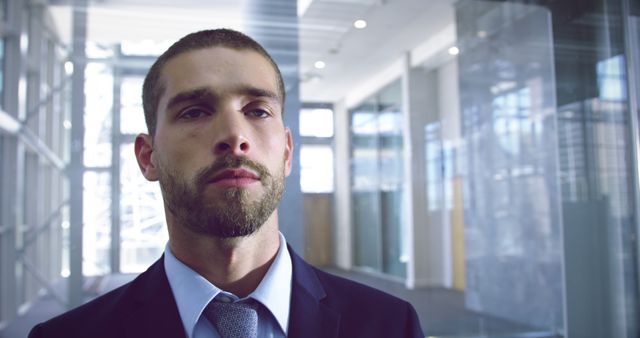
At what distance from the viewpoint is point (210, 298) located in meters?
1.38

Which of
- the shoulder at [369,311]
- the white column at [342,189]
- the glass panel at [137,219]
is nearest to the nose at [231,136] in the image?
the shoulder at [369,311]

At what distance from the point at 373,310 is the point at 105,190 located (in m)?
2.28

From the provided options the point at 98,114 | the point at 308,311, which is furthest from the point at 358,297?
the point at 98,114

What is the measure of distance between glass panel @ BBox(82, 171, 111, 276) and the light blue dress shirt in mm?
2008

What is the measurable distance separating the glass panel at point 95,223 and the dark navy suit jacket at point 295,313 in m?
1.86

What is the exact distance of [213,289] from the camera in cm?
139

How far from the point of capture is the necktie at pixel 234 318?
133 centimetres

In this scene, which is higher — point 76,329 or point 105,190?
point 105,190

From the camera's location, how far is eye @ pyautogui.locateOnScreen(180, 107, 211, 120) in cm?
142

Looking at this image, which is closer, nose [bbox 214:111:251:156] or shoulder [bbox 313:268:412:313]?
nose [bbox 214:111:251:156]

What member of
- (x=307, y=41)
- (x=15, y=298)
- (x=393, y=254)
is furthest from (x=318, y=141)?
(x=15, y=298)

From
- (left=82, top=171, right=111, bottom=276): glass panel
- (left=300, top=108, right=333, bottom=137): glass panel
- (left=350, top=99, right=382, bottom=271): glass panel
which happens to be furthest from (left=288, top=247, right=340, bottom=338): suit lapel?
(left=350, top=99, right=382, bottom=271): glass panel

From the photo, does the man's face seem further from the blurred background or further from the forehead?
the blurred background

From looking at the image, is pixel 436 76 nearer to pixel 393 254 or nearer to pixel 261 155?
pixel 393 254
